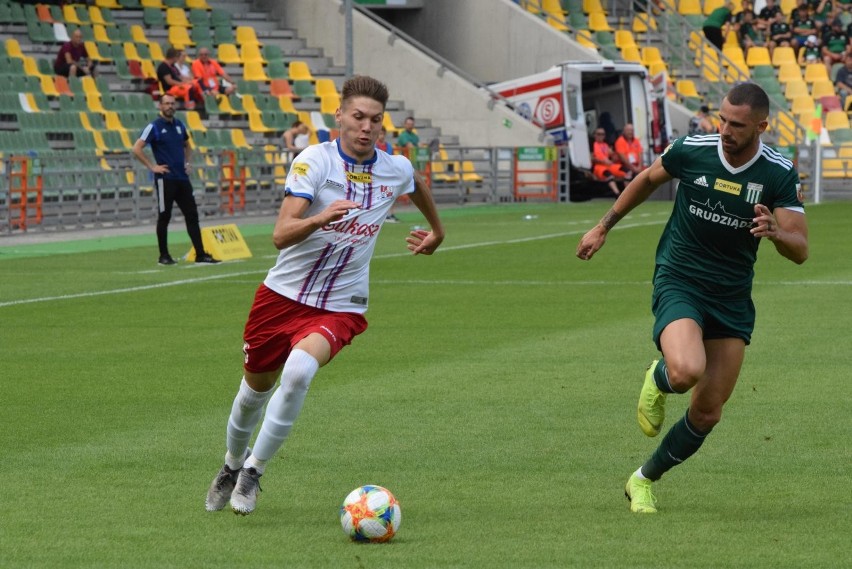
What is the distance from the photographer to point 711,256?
24.1 feet

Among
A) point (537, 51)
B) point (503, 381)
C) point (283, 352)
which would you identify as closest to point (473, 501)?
point (283, 352)

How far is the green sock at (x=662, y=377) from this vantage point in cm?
721

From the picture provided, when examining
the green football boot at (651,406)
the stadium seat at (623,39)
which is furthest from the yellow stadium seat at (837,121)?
the green football boot at (651,406)

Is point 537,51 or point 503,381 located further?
point 537,51

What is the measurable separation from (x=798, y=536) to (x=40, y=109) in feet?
86.8

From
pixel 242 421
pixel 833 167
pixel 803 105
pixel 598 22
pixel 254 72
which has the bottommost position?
pixel 833 167

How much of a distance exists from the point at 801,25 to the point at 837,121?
4.19 meters

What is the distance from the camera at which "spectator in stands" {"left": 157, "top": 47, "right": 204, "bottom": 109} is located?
33.1 m

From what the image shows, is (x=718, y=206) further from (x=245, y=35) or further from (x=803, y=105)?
(x=803, y=105)

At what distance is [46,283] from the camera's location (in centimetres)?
1831

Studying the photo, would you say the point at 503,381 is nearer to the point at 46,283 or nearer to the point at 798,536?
the point at 798,536

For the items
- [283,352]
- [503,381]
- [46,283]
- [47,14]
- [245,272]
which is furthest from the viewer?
[47,14]

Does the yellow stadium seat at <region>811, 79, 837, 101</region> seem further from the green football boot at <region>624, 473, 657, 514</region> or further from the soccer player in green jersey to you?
the green football boot at <region>624, 473, 657, 514</region>

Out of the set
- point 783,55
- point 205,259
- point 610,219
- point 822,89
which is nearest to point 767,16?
point 783,55
